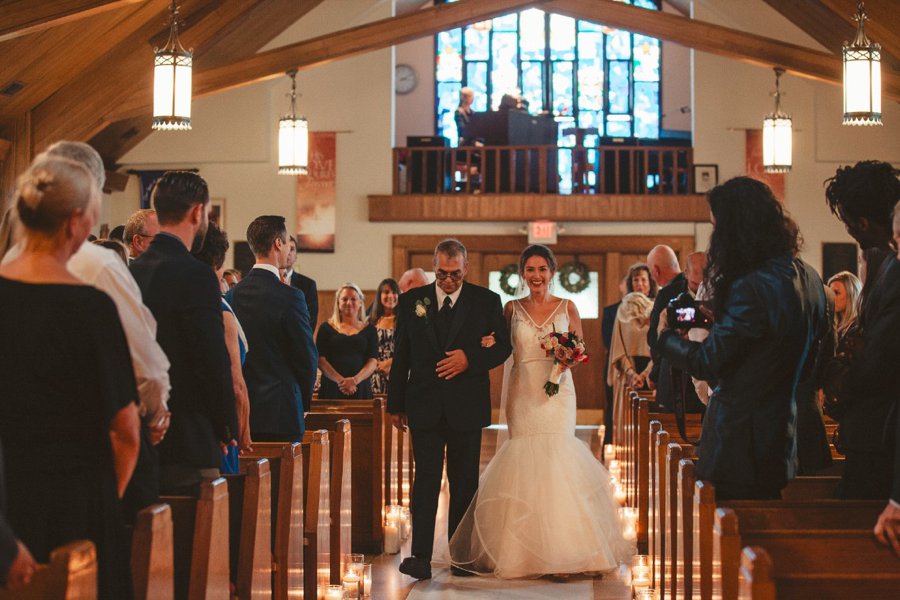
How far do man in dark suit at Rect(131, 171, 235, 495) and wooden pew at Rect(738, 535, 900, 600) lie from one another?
1653mm

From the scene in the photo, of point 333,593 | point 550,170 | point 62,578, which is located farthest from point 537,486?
point 550,170

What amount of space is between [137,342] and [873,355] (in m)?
1.94

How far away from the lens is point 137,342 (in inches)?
113

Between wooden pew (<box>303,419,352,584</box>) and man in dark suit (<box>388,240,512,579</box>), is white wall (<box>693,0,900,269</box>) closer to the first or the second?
man in dark suit (<box>388,240,512,579</box>)

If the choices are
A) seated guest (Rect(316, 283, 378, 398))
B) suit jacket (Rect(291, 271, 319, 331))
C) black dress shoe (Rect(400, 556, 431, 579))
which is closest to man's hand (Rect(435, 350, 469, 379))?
black dress shoe (Rect(400, 556, 431, 579))

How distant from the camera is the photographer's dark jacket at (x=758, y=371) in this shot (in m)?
3.27

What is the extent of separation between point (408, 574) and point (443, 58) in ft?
41.5

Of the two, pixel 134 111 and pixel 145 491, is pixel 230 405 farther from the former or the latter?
pixel 134 111

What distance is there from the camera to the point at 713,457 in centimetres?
334

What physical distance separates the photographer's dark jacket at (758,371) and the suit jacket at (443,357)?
224cm

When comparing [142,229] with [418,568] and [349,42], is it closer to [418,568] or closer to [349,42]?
[418,568]

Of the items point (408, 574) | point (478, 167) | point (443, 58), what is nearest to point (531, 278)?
point (408, 574)

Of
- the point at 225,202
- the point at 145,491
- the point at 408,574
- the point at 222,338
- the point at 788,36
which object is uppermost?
the point at 788,36

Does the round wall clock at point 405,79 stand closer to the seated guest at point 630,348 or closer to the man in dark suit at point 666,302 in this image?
the seated guest at point 630,348
